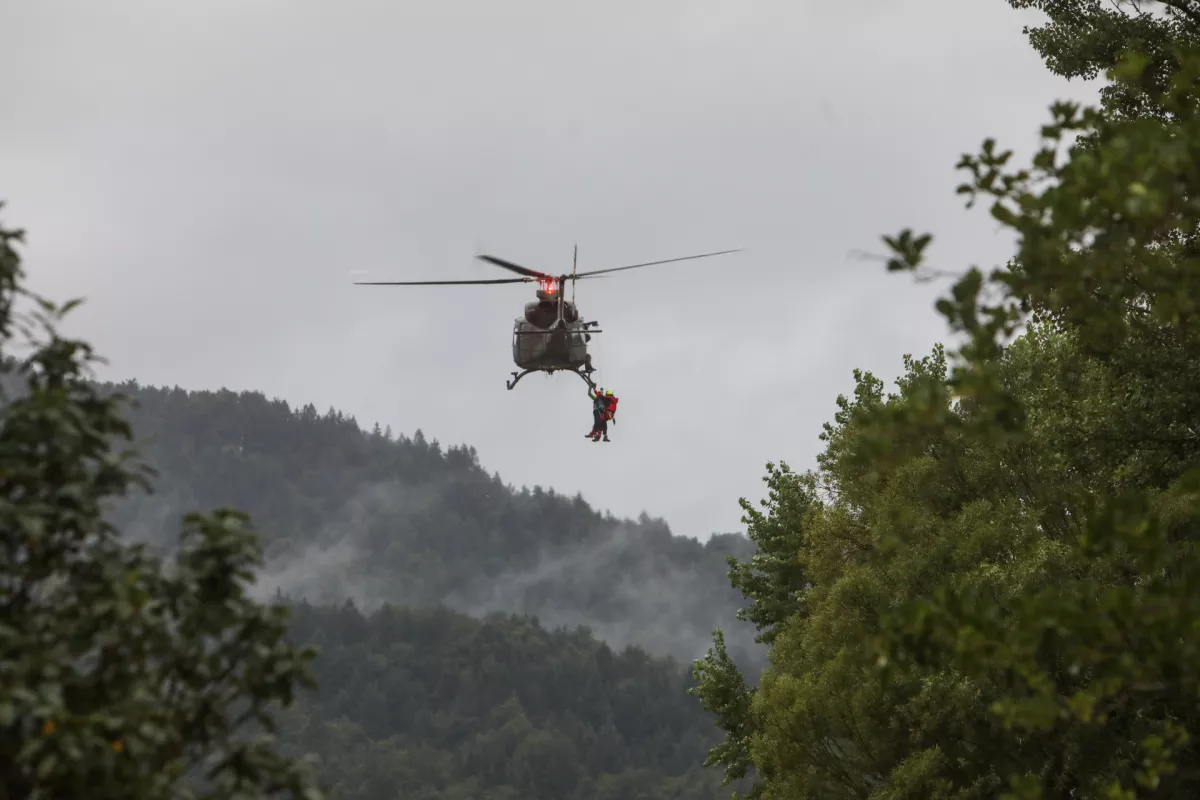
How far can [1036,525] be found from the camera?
29188 mm

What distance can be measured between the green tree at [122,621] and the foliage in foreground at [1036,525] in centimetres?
363

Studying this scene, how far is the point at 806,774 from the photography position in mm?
33125

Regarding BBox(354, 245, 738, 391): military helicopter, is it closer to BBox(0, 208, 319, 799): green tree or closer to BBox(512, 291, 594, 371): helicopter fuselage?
BBox(512, 291, 594, 371): helicopter fuselage

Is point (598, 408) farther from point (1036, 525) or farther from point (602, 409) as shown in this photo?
point (1036, 525)

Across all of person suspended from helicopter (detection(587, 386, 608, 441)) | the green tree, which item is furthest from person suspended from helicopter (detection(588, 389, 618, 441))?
the green tree

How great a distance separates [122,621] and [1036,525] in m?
22.7

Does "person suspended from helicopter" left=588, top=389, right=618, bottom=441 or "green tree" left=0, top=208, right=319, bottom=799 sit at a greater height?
"person suspended from helicopter" left=588, top=389, right=618, bottom=441

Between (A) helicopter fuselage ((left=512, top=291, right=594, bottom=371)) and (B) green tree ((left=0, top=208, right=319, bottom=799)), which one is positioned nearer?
(B) green tree ((left=0, top=208, right=319, bottom=799))

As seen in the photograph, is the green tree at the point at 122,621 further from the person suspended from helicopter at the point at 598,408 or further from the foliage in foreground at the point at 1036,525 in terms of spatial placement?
the person suspended from helicopter at the point at 598,408

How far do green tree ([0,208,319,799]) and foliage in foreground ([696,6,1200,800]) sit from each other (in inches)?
143

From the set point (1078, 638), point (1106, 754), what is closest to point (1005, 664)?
point (1078, 638)

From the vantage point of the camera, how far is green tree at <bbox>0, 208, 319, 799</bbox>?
8.55 m

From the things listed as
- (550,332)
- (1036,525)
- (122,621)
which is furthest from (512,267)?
(122,621)

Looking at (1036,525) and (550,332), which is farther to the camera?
(550,332)
